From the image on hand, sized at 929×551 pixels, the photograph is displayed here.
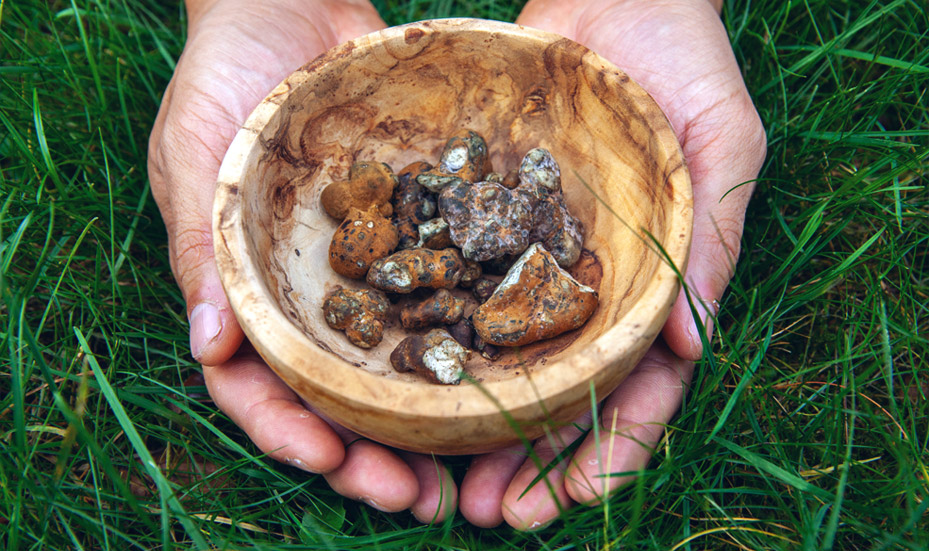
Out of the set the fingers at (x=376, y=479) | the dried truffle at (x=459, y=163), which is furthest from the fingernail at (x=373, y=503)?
the dried truffle at (x=459, y=163)

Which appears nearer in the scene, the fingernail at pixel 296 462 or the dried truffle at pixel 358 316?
the fingernail at pixel 296 462

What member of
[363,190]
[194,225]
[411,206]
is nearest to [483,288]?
[411,206]

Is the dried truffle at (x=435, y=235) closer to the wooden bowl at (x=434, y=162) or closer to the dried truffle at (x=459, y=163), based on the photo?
the dried truffle at (x=459, y=163)

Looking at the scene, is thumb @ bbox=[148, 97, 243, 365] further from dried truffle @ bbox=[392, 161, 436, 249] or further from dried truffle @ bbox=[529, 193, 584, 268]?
dried truffle @ bbox=[529, 193, 584, 268]

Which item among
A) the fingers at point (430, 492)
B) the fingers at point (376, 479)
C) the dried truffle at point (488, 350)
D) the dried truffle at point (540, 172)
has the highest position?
the dried truffle at point (540, 172)

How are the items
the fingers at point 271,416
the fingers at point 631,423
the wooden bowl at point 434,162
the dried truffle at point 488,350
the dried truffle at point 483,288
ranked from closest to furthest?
the wooden bowl at point 434,162
the fingers at point 631,423
the fingers at point 271,416
the dried truffle at point 488,350
the dried truffle at point 483,288

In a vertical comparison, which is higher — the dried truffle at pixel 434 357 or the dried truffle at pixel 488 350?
the dried truffle at pixel 434 357

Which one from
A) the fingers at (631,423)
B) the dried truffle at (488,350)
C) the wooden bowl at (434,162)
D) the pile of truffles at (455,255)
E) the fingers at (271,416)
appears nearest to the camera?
the wooden bowl at (434,162)

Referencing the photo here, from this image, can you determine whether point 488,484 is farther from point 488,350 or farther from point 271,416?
point 271,416
